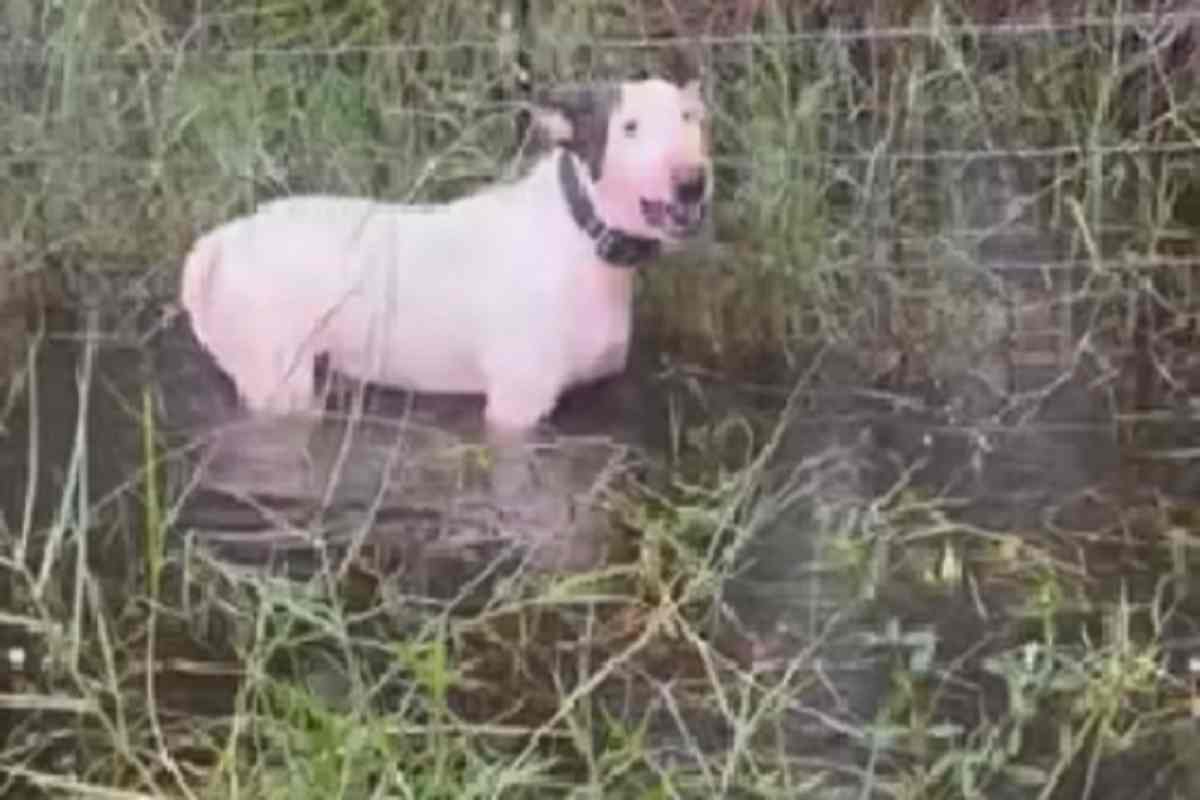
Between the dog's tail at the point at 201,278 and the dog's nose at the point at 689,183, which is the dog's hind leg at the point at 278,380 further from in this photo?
the dog's nose at the point at 689,183

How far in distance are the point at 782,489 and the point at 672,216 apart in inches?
11.7

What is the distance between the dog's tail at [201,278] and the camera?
2.76 meters

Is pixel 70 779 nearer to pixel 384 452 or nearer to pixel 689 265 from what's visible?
pixel 384 452

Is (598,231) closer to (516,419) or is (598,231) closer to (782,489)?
(516,419)

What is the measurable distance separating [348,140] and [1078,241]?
32.6 inches

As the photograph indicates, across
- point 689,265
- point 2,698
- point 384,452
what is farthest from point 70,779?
point 689,265

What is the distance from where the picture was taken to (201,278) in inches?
109

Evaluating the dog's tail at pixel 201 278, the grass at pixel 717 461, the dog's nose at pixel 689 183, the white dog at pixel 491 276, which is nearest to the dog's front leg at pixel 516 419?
the white dog at pixel 491 276

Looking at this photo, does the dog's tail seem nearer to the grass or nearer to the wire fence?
the grass

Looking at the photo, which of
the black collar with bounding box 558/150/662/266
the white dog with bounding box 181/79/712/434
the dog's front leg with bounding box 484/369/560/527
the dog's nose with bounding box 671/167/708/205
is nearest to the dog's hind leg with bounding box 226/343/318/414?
the white dog with bounding box 181/79/712/434

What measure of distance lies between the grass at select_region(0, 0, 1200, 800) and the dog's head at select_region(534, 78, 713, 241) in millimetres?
203

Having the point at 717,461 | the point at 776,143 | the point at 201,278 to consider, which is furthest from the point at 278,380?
the point at 776,143

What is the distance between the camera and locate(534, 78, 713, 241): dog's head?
8.44 ft

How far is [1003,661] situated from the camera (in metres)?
2.01
